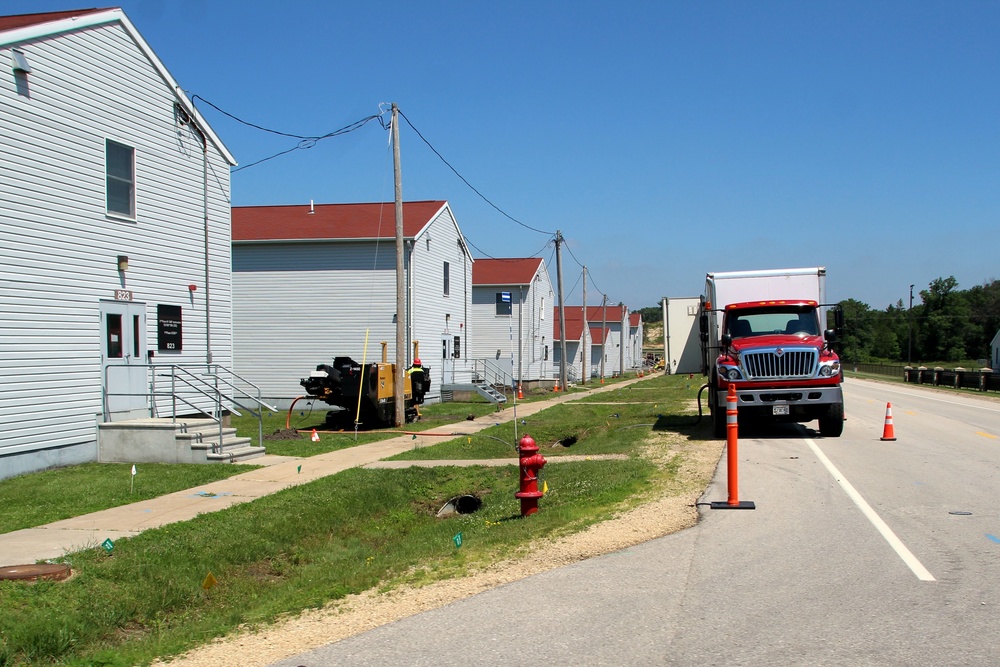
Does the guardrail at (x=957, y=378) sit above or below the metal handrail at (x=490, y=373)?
below

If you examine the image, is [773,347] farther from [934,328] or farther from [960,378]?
[934,328]

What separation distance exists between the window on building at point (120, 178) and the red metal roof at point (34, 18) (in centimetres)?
234

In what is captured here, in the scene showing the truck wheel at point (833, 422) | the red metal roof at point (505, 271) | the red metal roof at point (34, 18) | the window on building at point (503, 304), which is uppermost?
the red metal roof at point (34, 18)

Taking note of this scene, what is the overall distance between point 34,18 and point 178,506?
10225 mm

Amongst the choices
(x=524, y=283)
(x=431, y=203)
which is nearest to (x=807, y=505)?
(x=431, y=203)

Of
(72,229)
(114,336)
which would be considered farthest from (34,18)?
(114,336)

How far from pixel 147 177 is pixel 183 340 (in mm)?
3695

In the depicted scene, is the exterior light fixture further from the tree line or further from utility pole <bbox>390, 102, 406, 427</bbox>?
the tree line

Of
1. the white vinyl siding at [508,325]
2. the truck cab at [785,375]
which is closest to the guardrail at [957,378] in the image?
the white vinyl siding at [508,325]

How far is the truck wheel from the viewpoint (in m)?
16.5

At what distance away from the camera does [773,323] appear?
693 inches

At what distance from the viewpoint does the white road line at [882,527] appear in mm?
7027

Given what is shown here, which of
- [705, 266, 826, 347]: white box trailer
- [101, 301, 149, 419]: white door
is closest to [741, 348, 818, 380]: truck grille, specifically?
[705, 266, 826, 347]: white box trailer

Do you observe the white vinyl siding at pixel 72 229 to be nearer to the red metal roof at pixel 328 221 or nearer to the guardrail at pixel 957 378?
the red metal roof at pixel 328 221
